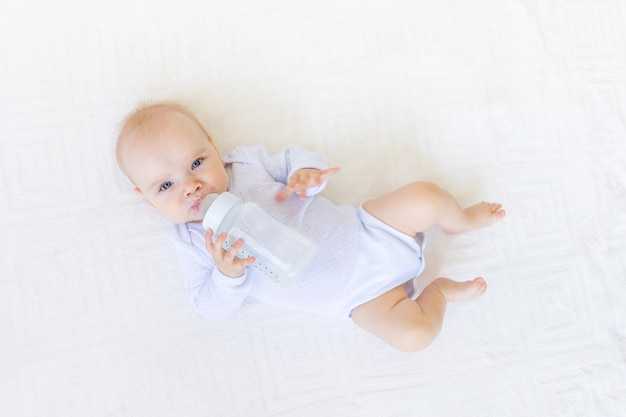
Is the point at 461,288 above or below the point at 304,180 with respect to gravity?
below

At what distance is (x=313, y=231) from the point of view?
1129 mm

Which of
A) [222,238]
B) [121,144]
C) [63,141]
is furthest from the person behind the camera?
[63,141]

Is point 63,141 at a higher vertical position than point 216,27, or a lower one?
lower

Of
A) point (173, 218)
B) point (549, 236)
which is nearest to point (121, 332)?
point (173, 218)

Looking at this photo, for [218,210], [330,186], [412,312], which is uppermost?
[218,210]

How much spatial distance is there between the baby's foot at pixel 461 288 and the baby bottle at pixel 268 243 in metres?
0.27

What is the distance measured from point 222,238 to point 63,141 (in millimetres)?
461

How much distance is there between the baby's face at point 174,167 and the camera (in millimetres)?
1046

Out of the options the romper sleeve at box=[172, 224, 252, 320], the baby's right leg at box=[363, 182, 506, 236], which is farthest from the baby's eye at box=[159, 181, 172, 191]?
the baby's right leg at box=[363, 182, 506, 236]

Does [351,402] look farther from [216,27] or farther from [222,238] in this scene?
[216,27]

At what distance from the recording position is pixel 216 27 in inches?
50.6

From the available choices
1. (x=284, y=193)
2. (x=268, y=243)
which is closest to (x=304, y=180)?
(x=284, y=193)

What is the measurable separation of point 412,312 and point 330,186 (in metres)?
0.30

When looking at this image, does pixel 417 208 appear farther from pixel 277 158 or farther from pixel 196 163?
pixel 196 163
